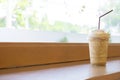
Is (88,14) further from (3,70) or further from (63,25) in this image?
(3,70)

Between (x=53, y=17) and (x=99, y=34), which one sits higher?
(x=53, y=17)

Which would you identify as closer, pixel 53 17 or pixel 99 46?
pixel 99 46

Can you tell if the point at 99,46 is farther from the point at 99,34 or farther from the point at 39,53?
the point at 39,53

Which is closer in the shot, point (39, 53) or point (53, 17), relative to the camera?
point (39, 53)

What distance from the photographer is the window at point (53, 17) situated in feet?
3.49

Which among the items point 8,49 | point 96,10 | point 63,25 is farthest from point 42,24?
point 96,10

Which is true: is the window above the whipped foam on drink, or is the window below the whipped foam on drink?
above

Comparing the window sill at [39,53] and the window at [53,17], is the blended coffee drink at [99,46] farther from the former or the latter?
the window at [53,17]

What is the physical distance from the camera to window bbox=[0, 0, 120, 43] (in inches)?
41.8

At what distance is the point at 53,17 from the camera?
1286 millimetres

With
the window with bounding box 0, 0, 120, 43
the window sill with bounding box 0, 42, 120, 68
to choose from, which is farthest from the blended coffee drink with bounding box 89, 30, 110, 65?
the window with bounding box 0, 0, 120, 43

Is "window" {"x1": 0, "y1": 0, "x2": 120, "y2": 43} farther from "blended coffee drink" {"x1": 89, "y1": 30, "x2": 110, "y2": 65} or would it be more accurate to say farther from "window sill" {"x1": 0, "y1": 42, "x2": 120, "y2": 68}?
"blended coffee drink" {"x1": 89, "y1": 30, "x2": 110, "y2": 65}

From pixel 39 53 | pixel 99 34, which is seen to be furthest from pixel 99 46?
pixel 39 53

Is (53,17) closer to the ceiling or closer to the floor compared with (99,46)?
closer to the ceiling
